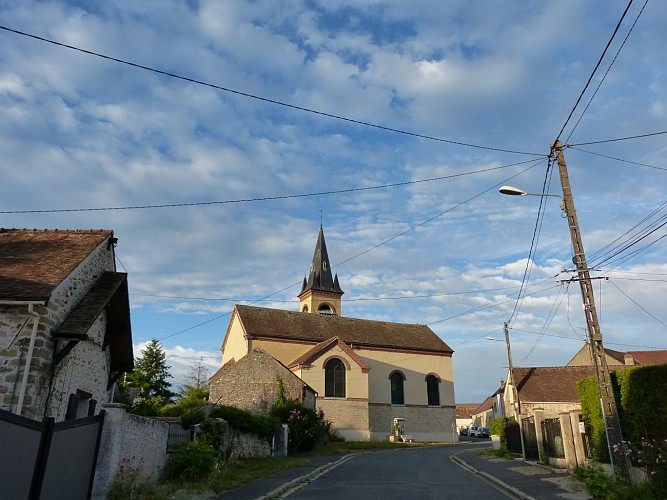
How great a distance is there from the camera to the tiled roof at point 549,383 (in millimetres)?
38594

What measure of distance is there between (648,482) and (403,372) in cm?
3830

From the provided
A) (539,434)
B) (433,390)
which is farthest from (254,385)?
(433,390)

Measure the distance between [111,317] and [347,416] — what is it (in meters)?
28.6

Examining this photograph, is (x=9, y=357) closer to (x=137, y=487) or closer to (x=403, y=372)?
(x=137, y=487)

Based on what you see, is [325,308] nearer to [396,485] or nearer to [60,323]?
[396,485]

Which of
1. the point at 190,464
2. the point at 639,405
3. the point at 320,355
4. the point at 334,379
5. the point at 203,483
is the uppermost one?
the point at 320,355

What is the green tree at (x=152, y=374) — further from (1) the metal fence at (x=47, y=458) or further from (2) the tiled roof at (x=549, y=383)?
(1) the metal fence at (x=47, y=458)

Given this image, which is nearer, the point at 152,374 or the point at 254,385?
the point at 254,385

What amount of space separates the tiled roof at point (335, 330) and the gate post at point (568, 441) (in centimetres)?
3028

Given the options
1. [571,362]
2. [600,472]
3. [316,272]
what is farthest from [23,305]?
[571,362]

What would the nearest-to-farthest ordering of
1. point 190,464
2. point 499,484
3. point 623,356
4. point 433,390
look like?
point 190,464, point 499,484, point 433,390, point 623,356

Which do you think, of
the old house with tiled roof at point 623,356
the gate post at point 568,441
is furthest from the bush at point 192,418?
the old house with tiled roof at point 623,356

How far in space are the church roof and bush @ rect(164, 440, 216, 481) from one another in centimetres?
4654

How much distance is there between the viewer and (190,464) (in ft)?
40.6
